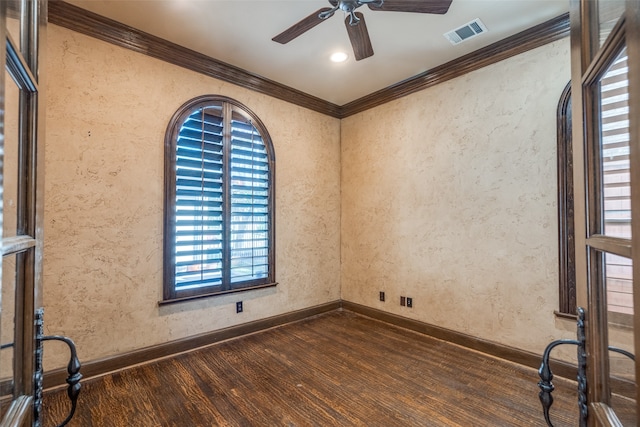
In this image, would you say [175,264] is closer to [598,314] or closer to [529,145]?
[598,314]

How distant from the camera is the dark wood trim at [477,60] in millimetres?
2443

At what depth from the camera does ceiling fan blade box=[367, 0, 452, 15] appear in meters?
1.86

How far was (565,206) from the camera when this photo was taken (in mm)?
2393

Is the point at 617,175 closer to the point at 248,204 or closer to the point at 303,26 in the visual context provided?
the point at 303,26

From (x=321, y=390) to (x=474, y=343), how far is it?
1635 mm

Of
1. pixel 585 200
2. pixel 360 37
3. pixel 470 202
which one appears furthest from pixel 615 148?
pixel 470 202

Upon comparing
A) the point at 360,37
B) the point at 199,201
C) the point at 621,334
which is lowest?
the point at 621,334

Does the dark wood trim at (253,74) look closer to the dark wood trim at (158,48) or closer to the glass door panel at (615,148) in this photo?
the dark wood trim at (158,48)

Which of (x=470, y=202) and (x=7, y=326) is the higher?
(x=470, y=202)

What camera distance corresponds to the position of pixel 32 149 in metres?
0.80

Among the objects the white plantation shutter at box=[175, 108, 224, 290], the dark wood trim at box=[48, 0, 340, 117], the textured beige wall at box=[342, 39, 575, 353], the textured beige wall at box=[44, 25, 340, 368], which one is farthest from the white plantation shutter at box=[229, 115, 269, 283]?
the textured beige wall at box=[342, 39, 575, 353]

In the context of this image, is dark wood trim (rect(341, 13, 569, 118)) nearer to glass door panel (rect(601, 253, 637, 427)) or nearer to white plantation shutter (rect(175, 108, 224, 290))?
white plantation shutter (rect(175, 108, 224, 290))

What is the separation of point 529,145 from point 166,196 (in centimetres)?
328

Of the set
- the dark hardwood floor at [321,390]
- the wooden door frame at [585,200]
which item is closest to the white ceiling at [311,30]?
the wooden door frame at [585,200]
